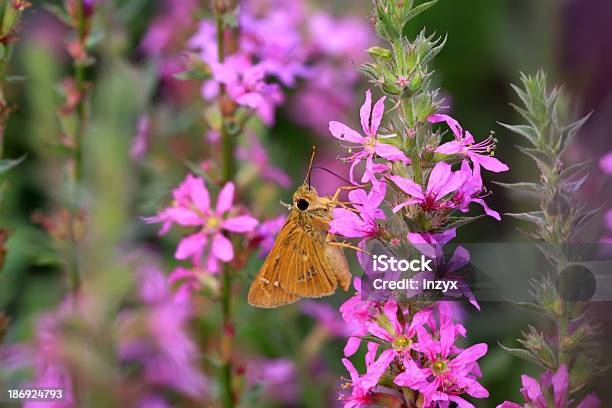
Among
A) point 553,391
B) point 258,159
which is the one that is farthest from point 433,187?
point 258,159

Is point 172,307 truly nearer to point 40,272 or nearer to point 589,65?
point 40,272

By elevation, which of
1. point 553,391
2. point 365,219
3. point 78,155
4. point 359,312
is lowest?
point 553,391

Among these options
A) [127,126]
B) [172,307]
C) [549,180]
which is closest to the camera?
[549,180]

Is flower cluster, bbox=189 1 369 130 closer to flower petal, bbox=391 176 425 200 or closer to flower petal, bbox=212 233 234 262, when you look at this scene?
flower petal, bbox=212 233 234 262

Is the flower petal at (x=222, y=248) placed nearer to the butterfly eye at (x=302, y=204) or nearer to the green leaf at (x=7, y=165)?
the butterfly eye at (x=302, y=204)

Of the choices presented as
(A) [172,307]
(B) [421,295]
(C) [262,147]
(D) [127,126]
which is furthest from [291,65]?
(B) [421,295]

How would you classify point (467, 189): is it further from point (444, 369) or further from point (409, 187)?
point (444, 369)

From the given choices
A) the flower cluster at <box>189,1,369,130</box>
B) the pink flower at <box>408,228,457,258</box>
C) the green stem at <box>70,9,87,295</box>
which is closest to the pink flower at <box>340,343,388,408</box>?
the pink flower at <box>408,228,457,258</box>
